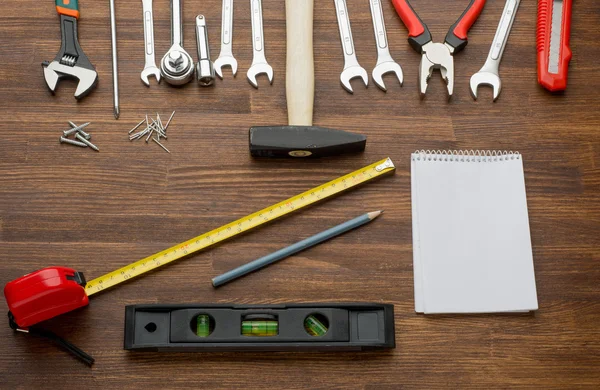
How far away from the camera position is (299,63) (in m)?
1.46

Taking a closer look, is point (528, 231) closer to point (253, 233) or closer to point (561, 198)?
point (561, 198)

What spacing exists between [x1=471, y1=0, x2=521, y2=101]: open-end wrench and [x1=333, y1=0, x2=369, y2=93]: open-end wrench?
0.84 feet

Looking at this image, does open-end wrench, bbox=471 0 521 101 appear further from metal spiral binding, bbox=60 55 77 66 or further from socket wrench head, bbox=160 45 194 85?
metal spiral binding, bbox=60 55 77 66

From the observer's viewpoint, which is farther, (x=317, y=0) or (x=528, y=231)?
(x=317, y=0)

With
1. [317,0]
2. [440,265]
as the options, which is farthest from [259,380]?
[317,0]

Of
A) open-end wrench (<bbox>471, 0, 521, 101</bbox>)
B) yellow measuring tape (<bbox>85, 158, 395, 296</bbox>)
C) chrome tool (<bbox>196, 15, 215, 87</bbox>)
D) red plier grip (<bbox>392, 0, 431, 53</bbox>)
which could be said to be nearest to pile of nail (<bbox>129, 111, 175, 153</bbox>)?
chrome tool (<bbox>196, 15, 215, 87</bbox>)

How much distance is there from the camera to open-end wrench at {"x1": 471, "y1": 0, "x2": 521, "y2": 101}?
4.95 ft

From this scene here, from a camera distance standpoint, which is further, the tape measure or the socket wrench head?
the socket wrench head

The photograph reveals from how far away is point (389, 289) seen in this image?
1359mm

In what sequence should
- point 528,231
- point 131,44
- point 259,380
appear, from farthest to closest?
1. point 131,44
2. point 528,231
3. point 259,380

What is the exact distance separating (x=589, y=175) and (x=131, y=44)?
107cm

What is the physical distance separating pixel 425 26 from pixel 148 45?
0.64m

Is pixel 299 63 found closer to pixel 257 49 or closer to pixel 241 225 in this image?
pixel 257 49

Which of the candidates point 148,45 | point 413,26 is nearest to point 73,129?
point 148,45
